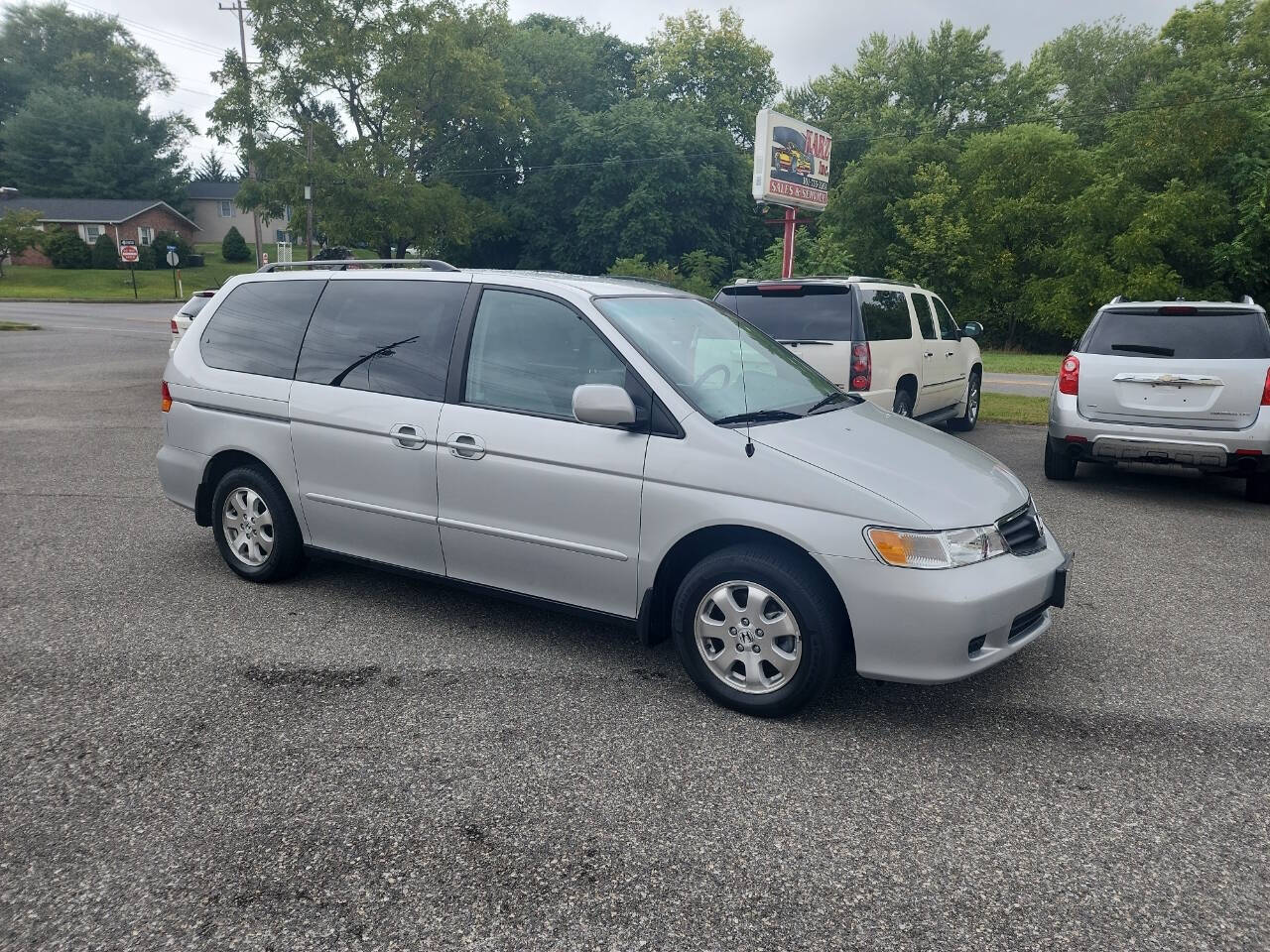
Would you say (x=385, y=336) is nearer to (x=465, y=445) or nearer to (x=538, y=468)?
(x=465, y=445)

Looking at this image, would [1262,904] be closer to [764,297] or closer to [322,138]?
[764,297]

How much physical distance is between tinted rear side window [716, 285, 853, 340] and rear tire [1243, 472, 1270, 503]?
353cm

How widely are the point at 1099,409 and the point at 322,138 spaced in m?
46.9

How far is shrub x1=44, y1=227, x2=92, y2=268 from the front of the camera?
196ft

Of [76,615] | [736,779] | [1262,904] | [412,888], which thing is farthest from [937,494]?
[76,615]

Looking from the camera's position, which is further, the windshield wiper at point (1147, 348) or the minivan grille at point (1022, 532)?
the windshield wiper at point (1147, 348)

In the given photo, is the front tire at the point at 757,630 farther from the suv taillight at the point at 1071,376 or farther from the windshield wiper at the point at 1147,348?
the windshield wiper at the point at 1147,348

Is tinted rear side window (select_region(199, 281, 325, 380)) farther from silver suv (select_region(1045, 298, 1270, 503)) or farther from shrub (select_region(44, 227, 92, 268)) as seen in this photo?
shrub (select_region(44, 227, 92, 268))

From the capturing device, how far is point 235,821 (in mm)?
3002

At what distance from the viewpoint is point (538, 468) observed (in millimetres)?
4156

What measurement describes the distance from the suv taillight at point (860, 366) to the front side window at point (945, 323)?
8.04 ft

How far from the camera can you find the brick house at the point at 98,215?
223 ft

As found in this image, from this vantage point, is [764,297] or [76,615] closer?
[76,615]

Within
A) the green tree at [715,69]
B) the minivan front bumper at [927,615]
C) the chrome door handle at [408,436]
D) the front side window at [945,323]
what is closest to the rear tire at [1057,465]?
the front side window at [945,323]
